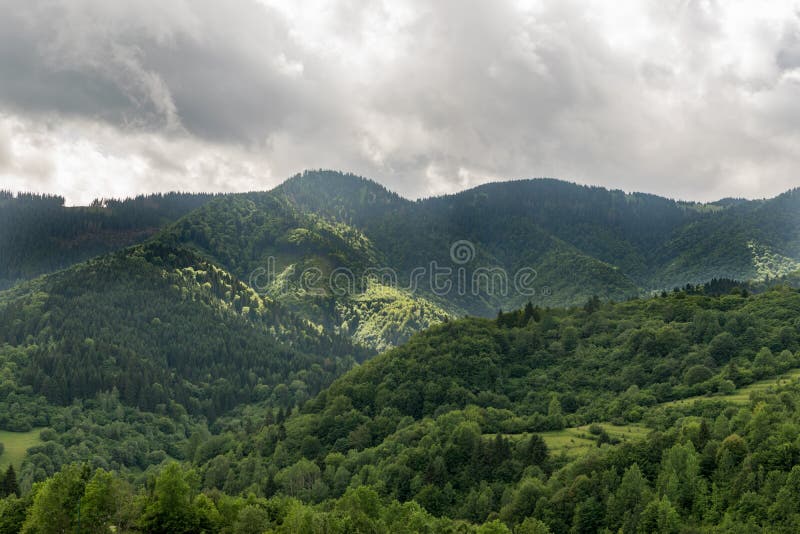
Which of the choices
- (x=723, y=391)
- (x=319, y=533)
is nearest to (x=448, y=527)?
(x=319, y=533)

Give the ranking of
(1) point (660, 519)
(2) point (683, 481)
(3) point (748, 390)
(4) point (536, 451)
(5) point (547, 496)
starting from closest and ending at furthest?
1. (1) point (660, 519)
2. (2) point (683, 481)
3. (5) point (547, 496)
4. (4) point (536, 451)
5. (3) point (748, 390)

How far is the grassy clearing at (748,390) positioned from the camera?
183000 mm

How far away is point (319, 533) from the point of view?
116 meters

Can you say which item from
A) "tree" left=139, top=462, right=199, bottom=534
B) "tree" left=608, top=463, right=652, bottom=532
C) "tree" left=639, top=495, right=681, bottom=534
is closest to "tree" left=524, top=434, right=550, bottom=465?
"tree" left=608, top=463, right=652, bottom=532

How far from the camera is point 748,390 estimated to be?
192m

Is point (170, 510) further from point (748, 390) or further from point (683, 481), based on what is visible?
point (748, 390)

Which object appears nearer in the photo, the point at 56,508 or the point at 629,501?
the point at 56,508

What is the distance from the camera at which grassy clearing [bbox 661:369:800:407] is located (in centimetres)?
18300

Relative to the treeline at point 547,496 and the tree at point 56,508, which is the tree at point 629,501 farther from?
the tree at point 56,508

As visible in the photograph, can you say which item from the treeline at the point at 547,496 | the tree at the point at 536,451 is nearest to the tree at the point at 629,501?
the treeline at the point at 547,496

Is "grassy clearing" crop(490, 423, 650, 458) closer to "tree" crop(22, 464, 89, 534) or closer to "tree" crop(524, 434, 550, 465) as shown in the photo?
"tree" crop(524, 434, 550, 465)

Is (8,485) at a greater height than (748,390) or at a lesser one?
lesser

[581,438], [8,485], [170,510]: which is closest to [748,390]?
[581,438]

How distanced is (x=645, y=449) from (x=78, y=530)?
390 ft
